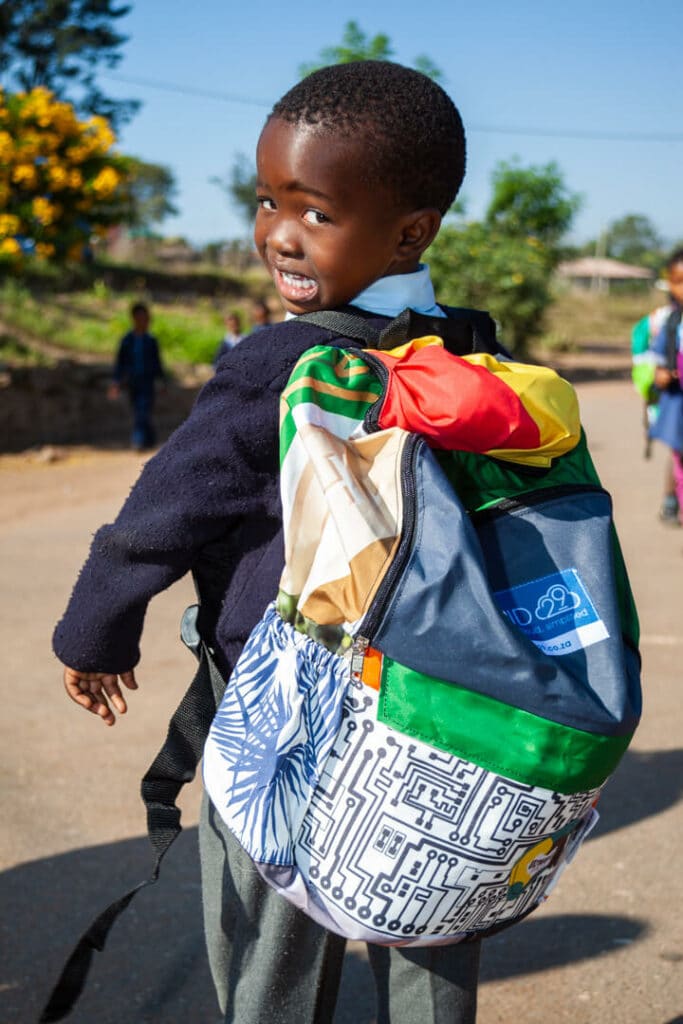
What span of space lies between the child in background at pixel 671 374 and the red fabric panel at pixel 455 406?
4637mm

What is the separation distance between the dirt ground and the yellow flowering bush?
5990 mm

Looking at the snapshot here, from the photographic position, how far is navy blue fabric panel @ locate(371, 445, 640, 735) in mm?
1416

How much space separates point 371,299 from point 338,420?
0.31m

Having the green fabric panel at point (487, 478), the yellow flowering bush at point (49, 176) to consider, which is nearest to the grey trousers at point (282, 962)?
the green fabric panel at point (487, 478)

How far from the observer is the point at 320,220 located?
5.53ft

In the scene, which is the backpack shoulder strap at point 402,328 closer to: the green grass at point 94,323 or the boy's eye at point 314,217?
the boy's eye at point 314,217

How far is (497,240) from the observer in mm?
18422

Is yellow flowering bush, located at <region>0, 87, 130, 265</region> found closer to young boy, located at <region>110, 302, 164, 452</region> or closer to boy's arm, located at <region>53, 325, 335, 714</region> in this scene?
young boy, located at <region>110, 302, 164, 452</region>

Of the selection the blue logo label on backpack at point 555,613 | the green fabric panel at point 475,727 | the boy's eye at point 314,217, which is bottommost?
the green fabric panel at point 475,727

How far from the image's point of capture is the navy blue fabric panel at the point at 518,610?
1.42 m

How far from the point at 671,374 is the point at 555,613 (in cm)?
486

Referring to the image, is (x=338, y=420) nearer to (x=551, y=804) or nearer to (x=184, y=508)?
(x=184, y=508)

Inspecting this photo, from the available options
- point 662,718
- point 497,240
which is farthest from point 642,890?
point 497,240

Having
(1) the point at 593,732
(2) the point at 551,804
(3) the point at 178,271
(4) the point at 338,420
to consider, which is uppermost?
(4) the point at 338,420
